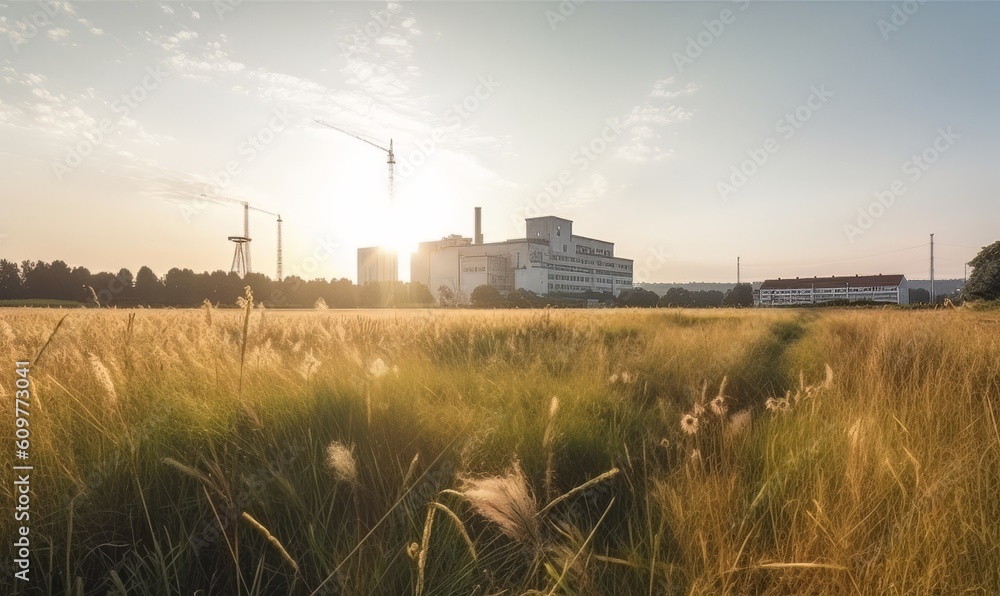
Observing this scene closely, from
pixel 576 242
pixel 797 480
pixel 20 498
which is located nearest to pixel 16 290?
pixel 20 498

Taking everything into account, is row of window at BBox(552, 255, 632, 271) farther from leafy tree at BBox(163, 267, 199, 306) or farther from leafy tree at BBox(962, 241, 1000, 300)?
leafy tree at BBox(962, 241, 1000, 300)

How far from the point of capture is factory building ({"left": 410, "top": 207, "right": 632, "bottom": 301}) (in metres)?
86.7

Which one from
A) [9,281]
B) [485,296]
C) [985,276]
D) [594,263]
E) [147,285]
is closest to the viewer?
[985,276]

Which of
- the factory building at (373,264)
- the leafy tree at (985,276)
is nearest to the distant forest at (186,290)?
the leafy tree at (985,276)

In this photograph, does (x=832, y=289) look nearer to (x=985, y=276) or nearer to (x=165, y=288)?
(x=985, y=276)

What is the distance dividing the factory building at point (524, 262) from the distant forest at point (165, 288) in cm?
2644

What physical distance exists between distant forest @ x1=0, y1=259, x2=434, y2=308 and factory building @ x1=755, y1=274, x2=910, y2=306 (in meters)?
76.2

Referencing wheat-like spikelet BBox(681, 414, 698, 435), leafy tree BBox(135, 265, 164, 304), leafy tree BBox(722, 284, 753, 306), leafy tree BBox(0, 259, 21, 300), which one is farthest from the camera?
leafy tree BBox(722, 284, 753, 306)

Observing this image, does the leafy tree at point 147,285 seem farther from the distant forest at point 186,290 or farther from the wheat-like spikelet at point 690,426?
the wheat-like spikelet at point 690,426

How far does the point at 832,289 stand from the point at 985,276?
7357cm

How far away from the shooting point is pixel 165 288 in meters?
48.5

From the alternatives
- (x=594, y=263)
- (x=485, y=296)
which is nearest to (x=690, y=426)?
(x=485, y=296)

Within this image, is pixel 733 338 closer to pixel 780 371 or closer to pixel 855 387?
pixel 780 371

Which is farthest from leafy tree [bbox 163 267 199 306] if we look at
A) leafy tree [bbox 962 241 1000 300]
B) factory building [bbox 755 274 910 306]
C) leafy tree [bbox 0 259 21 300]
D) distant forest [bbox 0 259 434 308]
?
factory building [bbox 755 274 910 306]
